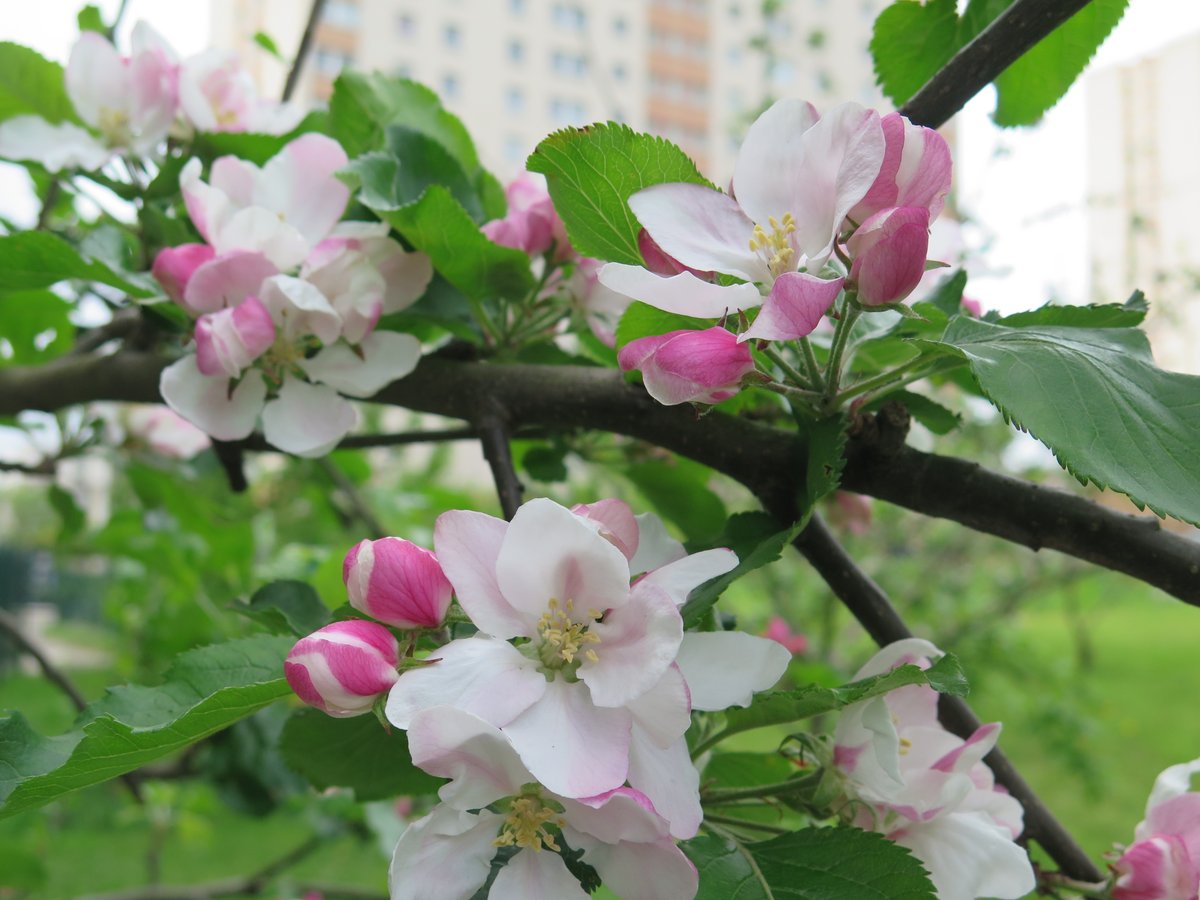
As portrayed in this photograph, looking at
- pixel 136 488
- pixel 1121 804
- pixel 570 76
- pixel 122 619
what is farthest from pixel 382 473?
pixel 570 76

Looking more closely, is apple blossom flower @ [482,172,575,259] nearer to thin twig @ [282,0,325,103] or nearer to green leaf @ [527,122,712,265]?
green leaf @ [527,122,712,265]

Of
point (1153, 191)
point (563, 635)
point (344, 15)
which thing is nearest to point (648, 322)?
point (563, 635)

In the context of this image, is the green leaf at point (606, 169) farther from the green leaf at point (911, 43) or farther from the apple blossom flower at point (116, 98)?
the apple blossom flower at point (116, 98)

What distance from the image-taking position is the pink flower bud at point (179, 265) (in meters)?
0.73

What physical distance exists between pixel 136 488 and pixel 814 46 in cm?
447

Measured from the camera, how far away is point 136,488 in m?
1.77

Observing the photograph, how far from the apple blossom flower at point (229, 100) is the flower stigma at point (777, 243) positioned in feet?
1.97

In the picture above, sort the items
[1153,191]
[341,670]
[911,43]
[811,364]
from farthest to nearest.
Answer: [1153,191], [911,43], [811,364], [341,670]

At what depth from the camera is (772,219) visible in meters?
0.58

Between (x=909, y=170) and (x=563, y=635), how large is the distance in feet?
0.95

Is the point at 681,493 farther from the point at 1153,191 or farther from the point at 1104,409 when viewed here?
the point at 1153,191

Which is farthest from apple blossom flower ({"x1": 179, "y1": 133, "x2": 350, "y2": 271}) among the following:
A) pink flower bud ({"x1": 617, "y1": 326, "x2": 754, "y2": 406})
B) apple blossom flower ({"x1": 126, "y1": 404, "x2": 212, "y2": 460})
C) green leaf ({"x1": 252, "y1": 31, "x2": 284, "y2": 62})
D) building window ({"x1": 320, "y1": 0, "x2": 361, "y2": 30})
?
building window ({"x1": 320, "y1": 0, "x2": 361, "y2": 30})

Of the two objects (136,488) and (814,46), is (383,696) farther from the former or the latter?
(814,46)

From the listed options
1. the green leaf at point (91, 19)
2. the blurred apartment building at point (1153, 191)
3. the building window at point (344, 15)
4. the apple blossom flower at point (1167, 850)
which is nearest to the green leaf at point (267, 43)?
the green leaf at point (91, 19)
